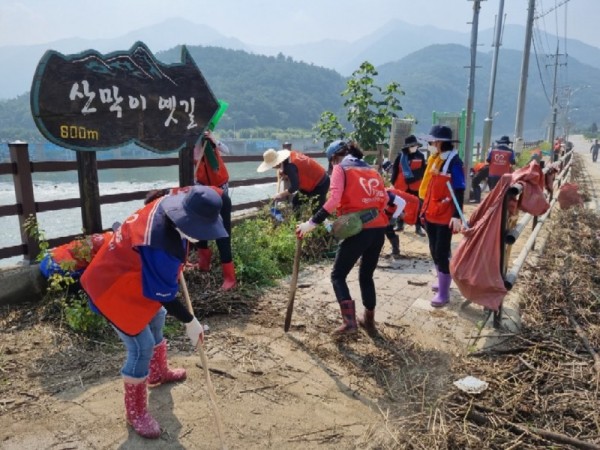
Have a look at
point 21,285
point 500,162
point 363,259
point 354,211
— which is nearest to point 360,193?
point 354,211

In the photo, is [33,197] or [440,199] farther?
[440,199]

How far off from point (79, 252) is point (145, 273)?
2.11 metres

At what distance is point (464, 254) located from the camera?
370cm

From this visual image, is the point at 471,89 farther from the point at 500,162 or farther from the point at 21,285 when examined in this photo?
the point at 21,285

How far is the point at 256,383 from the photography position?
10.8 feet

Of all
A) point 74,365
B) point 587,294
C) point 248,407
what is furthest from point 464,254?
point 74,365

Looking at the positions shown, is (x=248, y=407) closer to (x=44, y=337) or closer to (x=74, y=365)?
(x=74, y=365)

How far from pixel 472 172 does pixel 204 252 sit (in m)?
11.1

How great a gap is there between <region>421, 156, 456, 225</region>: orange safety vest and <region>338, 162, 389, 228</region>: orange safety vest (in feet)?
3.40

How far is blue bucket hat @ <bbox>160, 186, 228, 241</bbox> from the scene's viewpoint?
2299 mm

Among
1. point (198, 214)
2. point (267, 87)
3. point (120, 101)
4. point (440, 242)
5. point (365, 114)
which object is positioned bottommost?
point (440, 242)

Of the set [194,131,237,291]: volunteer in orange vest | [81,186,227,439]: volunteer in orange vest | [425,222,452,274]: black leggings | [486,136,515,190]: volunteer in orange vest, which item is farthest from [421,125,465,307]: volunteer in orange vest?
[486,136,515,190]: volunteer in orange vest

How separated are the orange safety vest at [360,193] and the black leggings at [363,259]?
11cm

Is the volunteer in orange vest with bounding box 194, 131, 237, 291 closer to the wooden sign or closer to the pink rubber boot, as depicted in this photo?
the wooden sign
